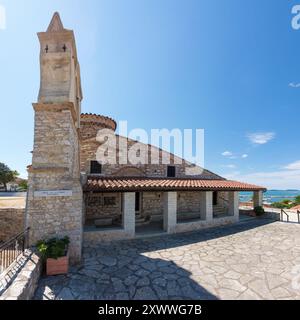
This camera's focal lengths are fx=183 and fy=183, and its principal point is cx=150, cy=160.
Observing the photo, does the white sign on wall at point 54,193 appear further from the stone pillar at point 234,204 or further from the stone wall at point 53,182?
the stone pillar at point 234,204

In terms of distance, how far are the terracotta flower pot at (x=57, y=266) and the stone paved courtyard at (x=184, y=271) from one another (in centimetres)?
21

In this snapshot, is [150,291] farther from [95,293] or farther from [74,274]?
[74,274]

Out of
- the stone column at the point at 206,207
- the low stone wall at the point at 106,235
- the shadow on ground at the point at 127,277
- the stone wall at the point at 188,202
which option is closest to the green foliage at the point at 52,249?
the shadow on ground at the point at 127,277

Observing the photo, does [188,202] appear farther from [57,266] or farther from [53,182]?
[57,266]

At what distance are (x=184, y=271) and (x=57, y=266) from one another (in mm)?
3999

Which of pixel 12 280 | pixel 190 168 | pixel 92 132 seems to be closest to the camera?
pixel 12 280

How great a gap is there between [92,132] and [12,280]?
1200 centimetres

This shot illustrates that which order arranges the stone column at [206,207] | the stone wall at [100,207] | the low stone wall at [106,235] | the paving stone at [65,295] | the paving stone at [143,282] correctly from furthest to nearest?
the stone wall at [100,207]
the stone column at [206,207]
the low stone wall at [106,235]
the paving stone at [143,282]
the paving stone at [65,295]

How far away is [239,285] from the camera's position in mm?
5125

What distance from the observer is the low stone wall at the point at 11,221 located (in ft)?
38.4

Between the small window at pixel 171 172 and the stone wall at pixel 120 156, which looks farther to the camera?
the small window at pixel 171 172

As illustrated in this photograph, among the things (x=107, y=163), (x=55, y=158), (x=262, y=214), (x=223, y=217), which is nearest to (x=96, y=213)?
(x=107, y=163)

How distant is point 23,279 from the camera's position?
13.7ft

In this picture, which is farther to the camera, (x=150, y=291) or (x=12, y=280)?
(x=150, y=291)
